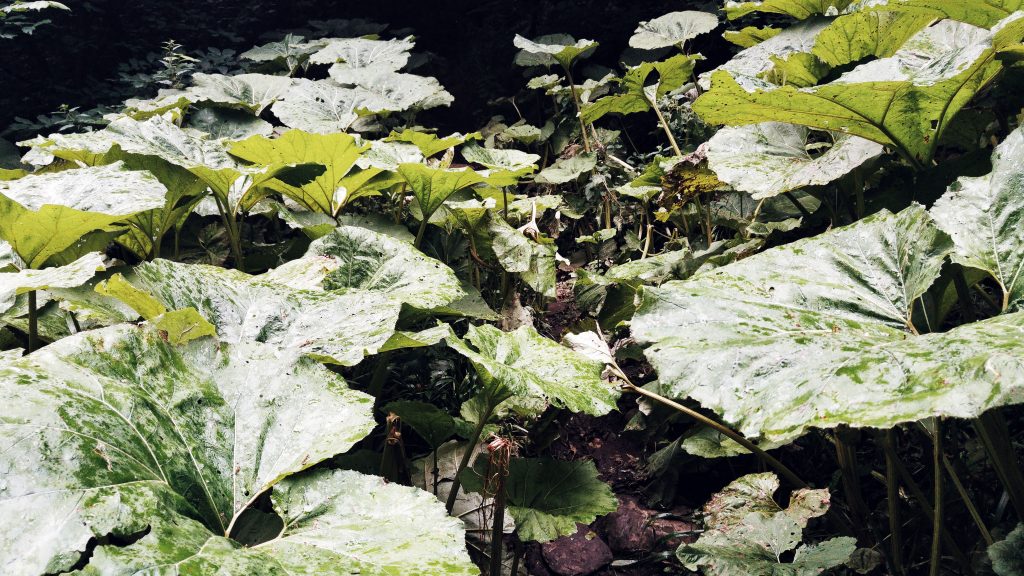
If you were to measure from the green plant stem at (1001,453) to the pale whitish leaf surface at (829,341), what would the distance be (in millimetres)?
195

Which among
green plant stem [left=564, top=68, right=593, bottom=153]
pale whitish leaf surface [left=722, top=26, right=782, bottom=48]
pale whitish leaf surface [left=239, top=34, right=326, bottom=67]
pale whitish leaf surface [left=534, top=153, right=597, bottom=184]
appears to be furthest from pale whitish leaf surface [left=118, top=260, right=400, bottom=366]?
pale whitish leaf surface [left=239, top=34, right=326, bottom=67]

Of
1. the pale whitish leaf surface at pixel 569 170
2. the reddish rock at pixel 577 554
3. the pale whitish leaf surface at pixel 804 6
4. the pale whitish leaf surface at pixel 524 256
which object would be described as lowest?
the reddish rock at pixel 577 554

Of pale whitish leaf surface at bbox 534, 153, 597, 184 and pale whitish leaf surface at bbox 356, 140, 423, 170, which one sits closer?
pale whitish leaf surface at bbox 356, 140, 423, 170

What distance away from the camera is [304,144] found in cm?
193

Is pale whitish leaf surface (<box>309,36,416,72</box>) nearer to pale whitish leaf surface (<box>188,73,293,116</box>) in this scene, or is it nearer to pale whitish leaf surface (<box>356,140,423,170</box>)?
pale whitish leaf surface (<box>188,73,293,116</box>)

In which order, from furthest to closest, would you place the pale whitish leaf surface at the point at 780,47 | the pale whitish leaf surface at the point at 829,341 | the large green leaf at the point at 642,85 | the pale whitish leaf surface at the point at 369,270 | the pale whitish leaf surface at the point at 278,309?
the large green leaf at the point at 642,85 → the pale whitish leaf surface at the point at 780,47 → the pale whitish leaf surface at the point at 369,270 → the pale whitish leaf surface at the point at 278,309 → the pale whitish leaf surface at the point at 829,341

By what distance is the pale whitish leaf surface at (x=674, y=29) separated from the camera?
3.09m

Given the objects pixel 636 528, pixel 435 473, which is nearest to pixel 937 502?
pixel 636 528

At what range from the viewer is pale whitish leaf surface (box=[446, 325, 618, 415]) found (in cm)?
124

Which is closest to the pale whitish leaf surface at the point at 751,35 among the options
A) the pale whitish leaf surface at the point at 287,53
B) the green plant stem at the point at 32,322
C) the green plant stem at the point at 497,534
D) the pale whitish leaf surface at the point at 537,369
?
the pale whitish leaf surface at the point at 537,369

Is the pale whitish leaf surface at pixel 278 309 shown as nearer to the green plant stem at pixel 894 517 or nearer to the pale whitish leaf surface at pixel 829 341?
the pale whitish leaf surface at pixel 829 341

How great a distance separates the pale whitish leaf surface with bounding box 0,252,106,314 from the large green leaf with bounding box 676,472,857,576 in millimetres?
1224

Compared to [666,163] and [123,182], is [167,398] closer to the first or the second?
[123,182]

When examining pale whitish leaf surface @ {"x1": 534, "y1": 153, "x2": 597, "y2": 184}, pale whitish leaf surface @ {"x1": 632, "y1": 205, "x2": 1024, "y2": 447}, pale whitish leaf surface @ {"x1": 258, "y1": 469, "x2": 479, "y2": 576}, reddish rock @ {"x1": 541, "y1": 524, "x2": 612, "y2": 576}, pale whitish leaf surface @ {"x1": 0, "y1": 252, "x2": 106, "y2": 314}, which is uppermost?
pale whitish leaf surface @ {"x1": 0, "y1": 252, "x2": 106, "y2": 314}
